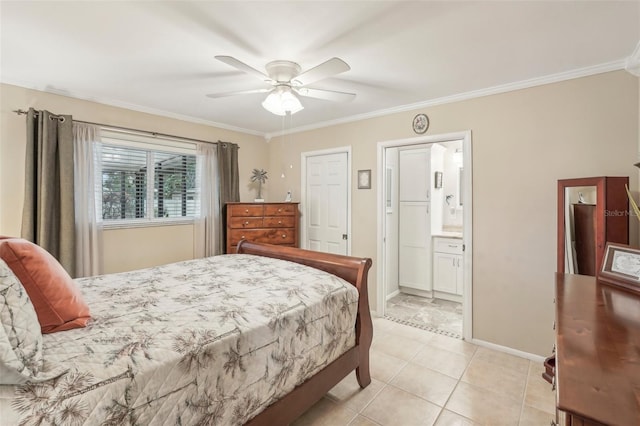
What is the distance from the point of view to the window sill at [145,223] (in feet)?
10.6

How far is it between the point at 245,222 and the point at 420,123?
95.9 inches

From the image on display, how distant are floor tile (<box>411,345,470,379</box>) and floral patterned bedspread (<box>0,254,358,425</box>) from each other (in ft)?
3.10

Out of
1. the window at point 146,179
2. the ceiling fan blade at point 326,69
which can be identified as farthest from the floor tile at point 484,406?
the window at point 146,179

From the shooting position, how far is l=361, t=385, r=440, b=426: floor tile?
190 cm

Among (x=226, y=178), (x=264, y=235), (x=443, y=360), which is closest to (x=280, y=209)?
(x=264, y=235)

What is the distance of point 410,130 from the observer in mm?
3320

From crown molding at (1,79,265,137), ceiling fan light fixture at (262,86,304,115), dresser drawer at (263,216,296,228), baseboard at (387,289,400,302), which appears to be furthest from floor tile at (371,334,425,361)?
crown molding at (1,79,265,137)

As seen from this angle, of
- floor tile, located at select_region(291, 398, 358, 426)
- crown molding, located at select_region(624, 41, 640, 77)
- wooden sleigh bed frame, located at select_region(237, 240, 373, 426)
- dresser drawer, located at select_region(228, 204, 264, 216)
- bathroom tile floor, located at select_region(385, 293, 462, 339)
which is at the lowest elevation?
floor tile, located at select_region(291, 398, 358, 426)

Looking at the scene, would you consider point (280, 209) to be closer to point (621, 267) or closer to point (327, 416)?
point (327, 416)

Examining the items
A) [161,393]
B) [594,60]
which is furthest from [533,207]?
[161,393]

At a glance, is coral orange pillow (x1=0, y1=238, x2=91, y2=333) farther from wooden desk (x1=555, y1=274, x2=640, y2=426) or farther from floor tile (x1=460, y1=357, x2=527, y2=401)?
floor tile (x1=460, y1=357, x2=527, y2=401)

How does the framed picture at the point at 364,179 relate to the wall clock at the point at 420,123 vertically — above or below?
below

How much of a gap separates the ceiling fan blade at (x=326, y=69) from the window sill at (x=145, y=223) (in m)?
2.61

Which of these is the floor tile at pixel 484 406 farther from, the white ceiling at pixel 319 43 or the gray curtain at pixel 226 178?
the gray curtain at pixel 226 178
